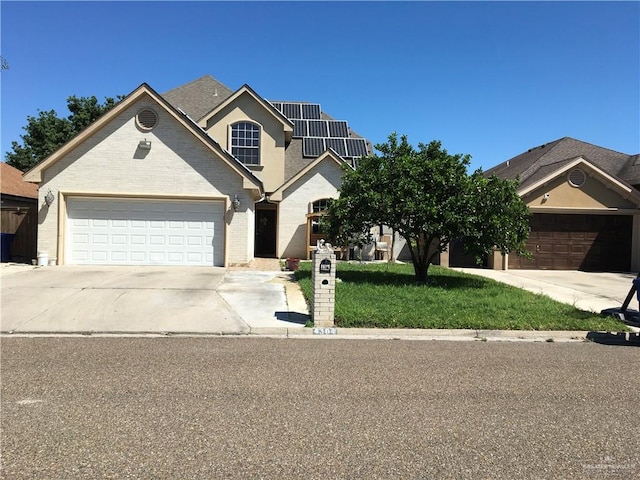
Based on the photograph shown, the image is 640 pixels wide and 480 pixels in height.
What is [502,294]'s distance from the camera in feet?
37.9

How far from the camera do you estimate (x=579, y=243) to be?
63.7 feet

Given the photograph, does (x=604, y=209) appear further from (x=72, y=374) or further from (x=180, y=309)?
(x=72, y=374)

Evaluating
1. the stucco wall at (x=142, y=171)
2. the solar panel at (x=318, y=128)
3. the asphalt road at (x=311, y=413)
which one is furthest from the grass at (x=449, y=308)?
the solar panel at (x=318, y=128)

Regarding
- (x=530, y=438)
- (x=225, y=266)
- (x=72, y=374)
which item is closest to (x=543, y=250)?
(x=225, y=266)

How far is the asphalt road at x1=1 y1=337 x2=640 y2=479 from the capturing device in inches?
136

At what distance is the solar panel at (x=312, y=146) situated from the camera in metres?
24.6

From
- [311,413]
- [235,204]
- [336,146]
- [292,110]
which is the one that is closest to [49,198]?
[235,204]

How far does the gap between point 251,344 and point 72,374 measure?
253cm

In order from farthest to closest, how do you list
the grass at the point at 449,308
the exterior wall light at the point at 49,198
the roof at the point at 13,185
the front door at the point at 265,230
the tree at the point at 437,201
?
the front door at the point at 265,230
the roof at the point at 13,185
the exterior wall light at the point at 49,198
the tree at the point at 437,201
the grass at the point at 449,308

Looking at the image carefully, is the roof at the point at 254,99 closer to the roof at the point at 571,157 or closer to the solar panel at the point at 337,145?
the solar panel at the point at 337,145

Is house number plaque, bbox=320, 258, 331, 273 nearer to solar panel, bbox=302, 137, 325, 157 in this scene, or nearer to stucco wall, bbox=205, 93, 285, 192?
stucco wall, bbox=205, 93, 285, 192

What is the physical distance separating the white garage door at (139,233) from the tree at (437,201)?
5.78 m

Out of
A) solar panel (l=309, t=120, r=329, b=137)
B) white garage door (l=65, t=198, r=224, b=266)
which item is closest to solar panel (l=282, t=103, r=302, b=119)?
solar panel (l=309, t=120, r=329, b=137)

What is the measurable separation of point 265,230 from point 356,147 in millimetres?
6985
